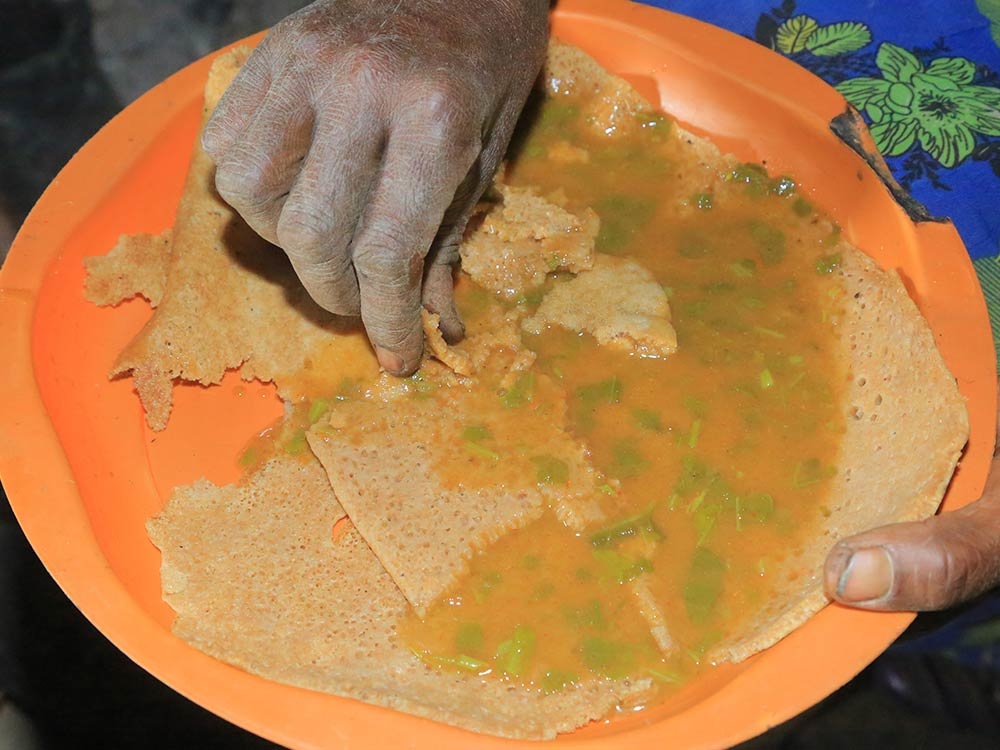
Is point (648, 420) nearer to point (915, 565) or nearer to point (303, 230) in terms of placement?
point (915, 565)

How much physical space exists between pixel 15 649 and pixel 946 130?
2871 millimetres

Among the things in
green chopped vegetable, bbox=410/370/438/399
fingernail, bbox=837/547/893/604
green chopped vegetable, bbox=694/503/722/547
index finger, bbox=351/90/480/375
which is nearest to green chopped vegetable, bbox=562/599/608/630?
green chopped vegetable, bbox=694/503/722/547

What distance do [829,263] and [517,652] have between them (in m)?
1.23

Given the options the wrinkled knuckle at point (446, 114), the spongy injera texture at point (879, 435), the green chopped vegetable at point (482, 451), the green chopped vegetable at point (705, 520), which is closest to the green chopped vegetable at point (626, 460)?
the green chopped vegetable at point (705, 520)

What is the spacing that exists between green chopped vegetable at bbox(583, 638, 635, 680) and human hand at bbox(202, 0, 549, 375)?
0.75 metres

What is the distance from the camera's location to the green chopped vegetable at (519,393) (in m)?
2.19

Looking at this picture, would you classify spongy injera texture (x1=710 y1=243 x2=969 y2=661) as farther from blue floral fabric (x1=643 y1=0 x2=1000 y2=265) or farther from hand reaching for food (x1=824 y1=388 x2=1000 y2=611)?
blue floral fabric (x1=643 y1=0 x2=1000 y2=265)

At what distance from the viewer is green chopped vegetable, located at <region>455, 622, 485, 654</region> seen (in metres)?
1.92

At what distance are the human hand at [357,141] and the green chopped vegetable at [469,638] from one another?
0.63 metres

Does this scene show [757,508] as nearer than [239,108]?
No

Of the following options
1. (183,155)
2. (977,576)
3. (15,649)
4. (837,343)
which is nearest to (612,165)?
(837,343)

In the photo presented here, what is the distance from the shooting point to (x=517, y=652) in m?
1.90

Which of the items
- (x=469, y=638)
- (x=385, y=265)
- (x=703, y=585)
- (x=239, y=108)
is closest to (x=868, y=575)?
(x=703, y=585)

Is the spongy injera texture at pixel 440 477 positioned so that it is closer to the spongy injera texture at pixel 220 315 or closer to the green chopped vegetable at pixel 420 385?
the green chopped vegetable at pixel 420 385
